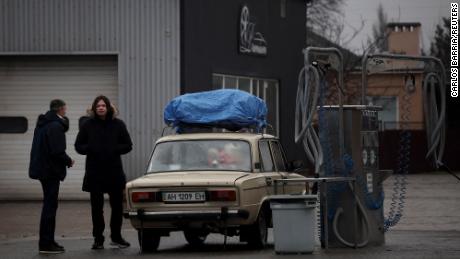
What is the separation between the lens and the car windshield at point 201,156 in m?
15.7

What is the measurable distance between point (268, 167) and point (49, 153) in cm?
298

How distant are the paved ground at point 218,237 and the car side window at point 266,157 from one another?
1096 mm

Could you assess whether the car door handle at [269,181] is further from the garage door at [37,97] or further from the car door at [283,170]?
the garage door at [37,97]

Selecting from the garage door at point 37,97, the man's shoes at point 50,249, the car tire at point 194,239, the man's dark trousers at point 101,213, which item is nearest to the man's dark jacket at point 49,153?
the man's dark trousers at point 101,213

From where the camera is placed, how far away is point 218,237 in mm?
18641

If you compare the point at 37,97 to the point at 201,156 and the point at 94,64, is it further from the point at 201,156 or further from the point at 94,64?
the point at 201,156

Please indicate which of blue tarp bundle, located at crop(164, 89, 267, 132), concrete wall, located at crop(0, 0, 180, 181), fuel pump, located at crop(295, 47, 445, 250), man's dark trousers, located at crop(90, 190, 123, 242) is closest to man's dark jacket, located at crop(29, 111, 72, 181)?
man's dark trousers, located at crop(90, 190, 123, 242)

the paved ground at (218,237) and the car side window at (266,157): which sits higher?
the car side window at (266,157)

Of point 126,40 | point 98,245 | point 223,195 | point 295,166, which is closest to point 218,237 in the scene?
point 295,166

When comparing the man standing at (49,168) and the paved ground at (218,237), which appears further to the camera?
the man standing at (49,168)

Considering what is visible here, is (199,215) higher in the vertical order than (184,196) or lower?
lower

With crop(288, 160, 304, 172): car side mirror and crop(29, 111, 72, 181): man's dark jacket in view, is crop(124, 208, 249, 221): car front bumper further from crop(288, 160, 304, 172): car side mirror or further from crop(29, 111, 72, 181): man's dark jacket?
crop(288, 160, 304, 172): car side mirror

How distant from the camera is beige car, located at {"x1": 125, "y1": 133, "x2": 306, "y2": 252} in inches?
580

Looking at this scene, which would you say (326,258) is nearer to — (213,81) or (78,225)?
(78,225)
